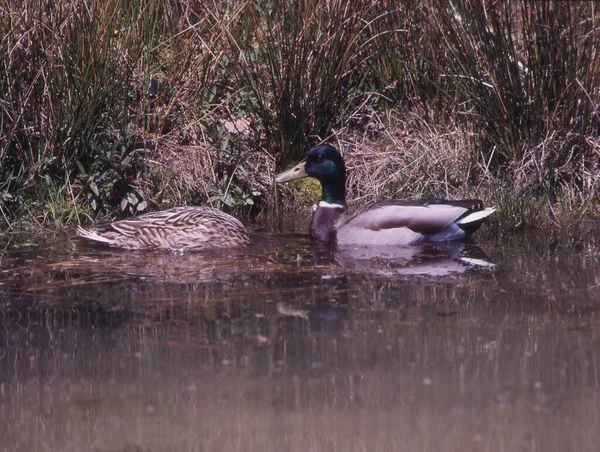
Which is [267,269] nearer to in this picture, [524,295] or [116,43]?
[524,295]

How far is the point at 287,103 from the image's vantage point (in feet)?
28.5

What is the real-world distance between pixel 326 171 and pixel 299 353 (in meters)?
3.52

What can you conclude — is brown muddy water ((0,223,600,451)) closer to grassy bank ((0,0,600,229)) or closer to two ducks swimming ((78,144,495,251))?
two ducks swimming ((78,144,495,251))

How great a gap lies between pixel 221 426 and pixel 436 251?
3.61m

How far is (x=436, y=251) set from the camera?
293 inches

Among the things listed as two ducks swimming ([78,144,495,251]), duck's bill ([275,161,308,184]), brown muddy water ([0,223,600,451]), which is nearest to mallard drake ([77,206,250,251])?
two ducks swimming ([78,144,495,251])

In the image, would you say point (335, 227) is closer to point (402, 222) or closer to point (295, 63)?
point (402, 222)

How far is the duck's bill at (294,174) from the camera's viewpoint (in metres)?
8.33

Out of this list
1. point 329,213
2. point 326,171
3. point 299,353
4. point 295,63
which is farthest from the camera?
point 295,63

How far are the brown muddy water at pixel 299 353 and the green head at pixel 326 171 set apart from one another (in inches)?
53.3

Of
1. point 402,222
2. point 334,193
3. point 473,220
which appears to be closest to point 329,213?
point 334,193

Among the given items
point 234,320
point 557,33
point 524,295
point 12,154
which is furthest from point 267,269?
point 557,33

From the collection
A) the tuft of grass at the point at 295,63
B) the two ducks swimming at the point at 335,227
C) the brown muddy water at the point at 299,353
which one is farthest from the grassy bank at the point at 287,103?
the brown muddy water at the point at 299,353

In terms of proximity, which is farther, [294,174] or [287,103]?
[287,103]
